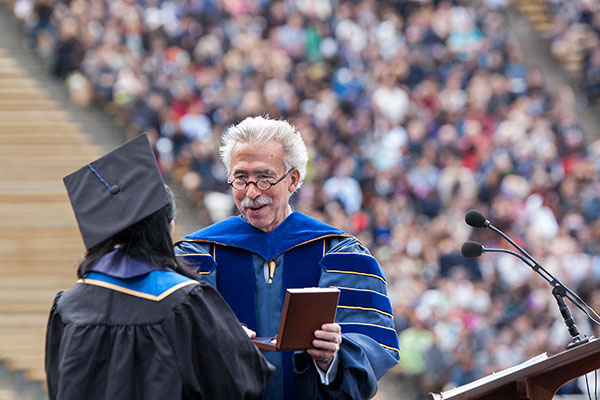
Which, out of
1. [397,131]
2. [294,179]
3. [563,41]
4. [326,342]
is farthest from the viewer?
[563,41]

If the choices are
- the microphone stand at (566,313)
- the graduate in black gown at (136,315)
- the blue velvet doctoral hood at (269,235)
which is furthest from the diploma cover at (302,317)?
the microphone stand at (566,313)

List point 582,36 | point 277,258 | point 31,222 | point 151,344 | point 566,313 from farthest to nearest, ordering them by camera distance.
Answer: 1. point 582,36
2. point 31,222
3. point 277,258
4. point 566,313
5. point 151,344

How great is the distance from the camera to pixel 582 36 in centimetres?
1975

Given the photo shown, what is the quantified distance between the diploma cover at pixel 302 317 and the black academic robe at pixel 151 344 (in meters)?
0.18

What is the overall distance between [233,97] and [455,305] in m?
4.28

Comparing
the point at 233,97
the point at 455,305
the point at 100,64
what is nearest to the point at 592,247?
the point at 455,305

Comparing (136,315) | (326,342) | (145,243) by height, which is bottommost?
(326,342)

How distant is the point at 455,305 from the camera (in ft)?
42.1

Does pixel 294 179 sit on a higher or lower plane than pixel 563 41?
lower

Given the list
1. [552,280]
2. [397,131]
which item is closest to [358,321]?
[552,280]

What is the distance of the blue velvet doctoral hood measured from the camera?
15.8 ft

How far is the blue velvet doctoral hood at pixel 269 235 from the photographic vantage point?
482 centimetres

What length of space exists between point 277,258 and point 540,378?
1297 mm

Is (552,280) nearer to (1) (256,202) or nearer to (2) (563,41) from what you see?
(1) (256,202)
